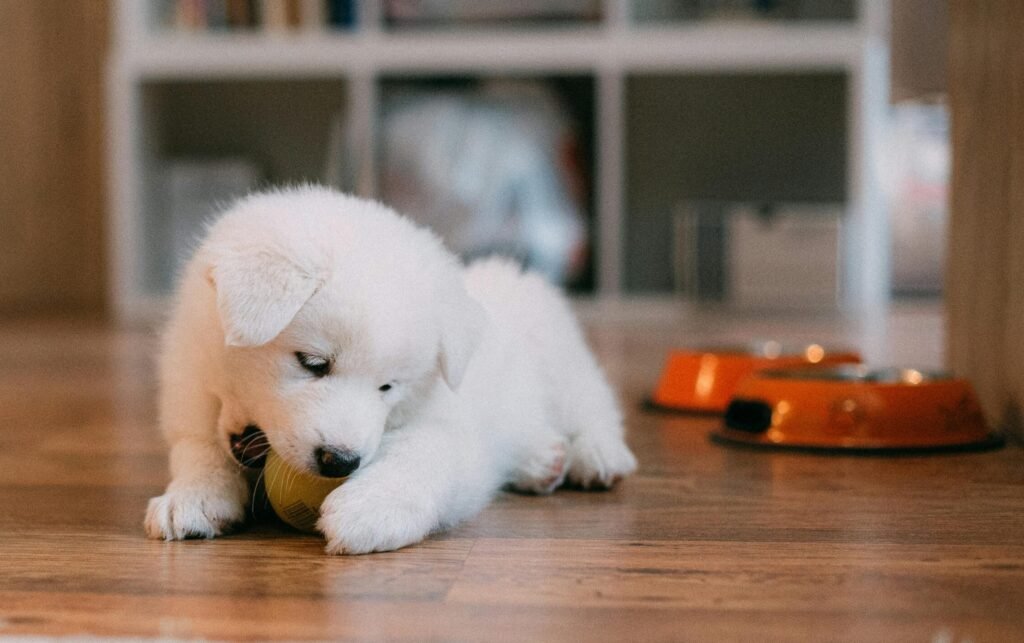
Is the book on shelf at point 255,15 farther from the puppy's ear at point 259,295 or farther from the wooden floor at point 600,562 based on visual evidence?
the puppy's ear at point 259,295

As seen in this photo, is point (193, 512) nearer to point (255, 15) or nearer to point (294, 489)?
point (294, 489)

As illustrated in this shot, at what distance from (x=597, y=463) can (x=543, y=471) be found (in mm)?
88

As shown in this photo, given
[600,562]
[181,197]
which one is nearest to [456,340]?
[600,562]

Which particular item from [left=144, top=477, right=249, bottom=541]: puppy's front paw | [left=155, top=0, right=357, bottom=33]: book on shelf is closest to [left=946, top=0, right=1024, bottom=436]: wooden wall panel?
[left=144, top=477, right=249, bottom=541]: puppy's front paw

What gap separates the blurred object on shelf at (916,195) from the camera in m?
5.47

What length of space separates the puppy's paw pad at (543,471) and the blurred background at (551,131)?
3051 millimetres

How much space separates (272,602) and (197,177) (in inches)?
165

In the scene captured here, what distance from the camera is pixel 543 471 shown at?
1.57 m

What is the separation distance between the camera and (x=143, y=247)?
4.88 meters

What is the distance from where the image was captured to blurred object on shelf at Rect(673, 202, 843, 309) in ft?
15.4

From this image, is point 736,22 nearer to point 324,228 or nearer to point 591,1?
point 591,1

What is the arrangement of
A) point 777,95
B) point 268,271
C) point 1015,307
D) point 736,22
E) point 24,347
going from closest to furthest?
point 268,271 → point 1015,307 → point 24,347 → point 736,22 → point 777,95

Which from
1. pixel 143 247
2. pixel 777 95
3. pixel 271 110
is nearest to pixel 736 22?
pixel 777 95

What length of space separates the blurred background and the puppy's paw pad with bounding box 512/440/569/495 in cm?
305
